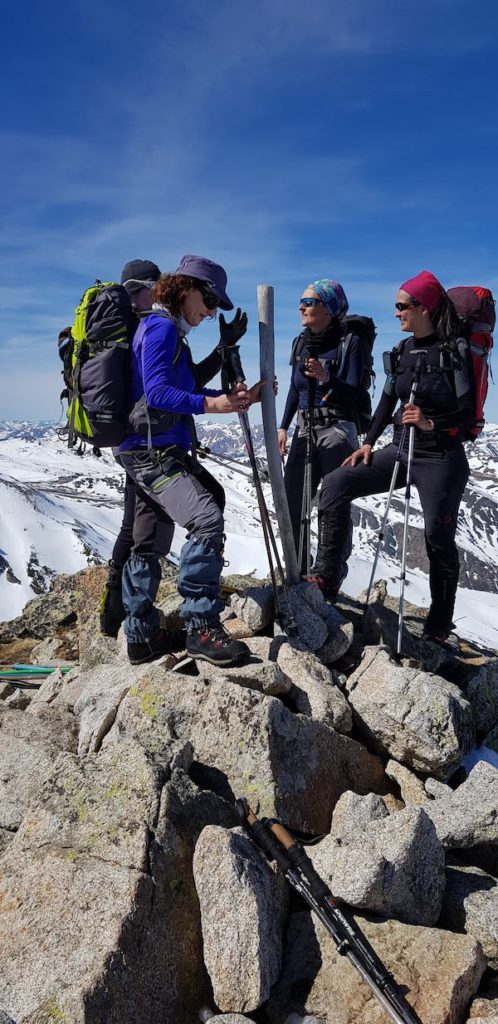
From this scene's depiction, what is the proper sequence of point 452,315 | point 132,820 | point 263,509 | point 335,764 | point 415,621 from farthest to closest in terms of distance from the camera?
point 415,621, point 263,509, point 452,315, point 335,764, point 132,820

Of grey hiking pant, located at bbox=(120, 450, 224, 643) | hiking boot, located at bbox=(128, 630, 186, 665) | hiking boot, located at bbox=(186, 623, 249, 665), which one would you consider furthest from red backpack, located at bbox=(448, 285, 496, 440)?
hiking boot, located at bbox=(128, 630, 186, 665)

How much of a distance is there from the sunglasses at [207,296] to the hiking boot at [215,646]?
3394mm

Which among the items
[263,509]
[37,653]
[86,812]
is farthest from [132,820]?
[37,653]

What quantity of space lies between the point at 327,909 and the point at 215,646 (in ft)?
9.51

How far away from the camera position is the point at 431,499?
25.8 feet

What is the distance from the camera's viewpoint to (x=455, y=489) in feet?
26.0

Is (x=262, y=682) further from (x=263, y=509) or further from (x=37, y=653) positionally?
(x=37, y=653)

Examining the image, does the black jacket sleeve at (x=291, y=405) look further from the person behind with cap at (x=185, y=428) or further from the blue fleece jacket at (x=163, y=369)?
the blue fleece jacket at (x=163, y=369)

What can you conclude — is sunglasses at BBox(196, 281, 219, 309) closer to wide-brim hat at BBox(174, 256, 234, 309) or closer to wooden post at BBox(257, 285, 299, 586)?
wide-brim hat at BBox(174, 256, 234, 309)

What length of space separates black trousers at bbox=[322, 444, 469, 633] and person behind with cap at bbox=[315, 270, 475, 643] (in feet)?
0.04

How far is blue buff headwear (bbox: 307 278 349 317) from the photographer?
8320 mm

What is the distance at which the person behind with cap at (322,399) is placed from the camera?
333 inches

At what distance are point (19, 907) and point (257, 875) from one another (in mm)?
1590

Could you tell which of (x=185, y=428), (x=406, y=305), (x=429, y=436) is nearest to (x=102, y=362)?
(x=185, y=428)
